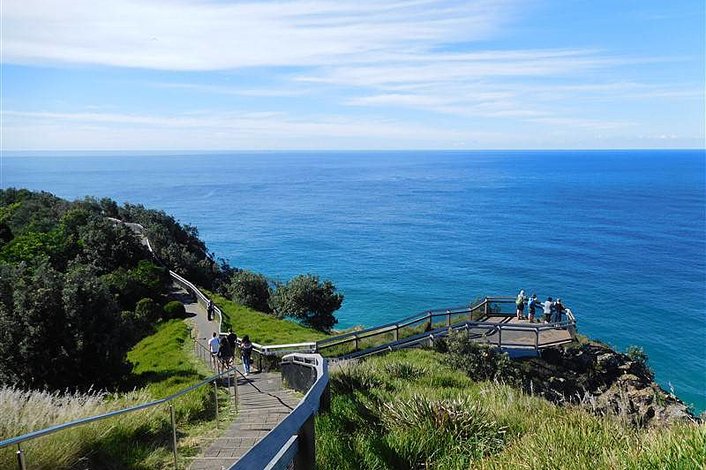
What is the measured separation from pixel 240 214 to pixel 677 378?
319 ft

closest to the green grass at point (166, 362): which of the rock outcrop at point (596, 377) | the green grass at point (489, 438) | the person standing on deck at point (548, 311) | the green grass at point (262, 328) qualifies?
the green grass at point (262, 328)

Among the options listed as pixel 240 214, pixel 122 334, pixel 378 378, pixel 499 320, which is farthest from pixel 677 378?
pixel 240 214

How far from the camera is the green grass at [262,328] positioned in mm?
24172

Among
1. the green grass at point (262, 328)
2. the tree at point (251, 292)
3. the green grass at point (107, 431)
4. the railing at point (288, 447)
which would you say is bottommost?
the tree at point (251, 292)

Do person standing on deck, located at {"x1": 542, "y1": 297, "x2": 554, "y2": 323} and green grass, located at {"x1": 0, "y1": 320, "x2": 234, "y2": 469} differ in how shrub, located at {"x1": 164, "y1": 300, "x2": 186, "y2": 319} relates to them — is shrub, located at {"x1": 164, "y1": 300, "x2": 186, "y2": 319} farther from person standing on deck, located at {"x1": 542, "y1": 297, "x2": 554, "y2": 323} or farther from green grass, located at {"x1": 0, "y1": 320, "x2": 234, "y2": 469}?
person standing on deck, located at {"x1": 542, "y1": 297, "x2": 554, "y2": 323}

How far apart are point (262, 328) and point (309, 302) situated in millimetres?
7004

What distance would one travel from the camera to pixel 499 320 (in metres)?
24.8

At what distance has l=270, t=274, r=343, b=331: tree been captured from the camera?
33.3 m

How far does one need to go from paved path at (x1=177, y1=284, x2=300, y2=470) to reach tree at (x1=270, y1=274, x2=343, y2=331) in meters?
16.6

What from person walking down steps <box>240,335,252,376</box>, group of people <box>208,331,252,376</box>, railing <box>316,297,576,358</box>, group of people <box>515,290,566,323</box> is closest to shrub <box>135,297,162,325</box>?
railing <box>316,297,576,358</box>

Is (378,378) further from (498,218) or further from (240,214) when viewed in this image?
(240,214)

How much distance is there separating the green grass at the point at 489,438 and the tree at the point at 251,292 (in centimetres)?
3072

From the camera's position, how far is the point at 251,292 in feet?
132

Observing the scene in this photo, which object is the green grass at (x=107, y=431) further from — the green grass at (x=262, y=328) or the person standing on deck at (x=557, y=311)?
the person standing on deck at (x=557, y=311)
